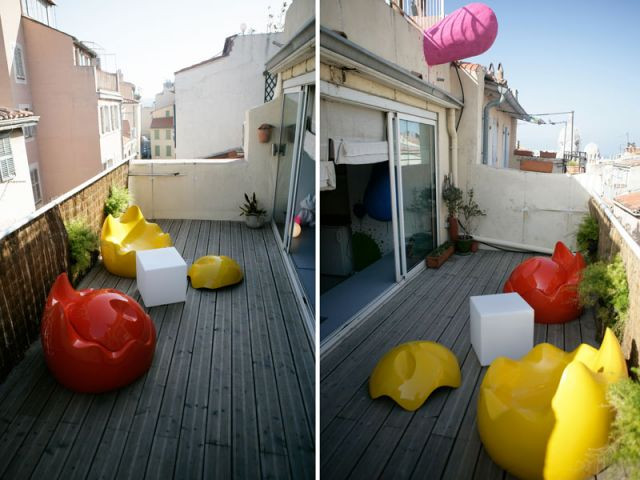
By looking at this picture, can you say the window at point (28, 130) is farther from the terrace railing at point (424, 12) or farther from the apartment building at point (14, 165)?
the terrace railing at point (424, 12)

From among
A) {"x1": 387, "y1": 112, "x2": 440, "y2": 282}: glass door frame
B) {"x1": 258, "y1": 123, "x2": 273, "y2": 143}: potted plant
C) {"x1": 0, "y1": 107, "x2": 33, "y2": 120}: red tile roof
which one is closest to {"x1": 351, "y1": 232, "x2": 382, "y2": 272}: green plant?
{"x1": 387, "y1": 112, "x2": 440, "y2": 282}: glass door frame

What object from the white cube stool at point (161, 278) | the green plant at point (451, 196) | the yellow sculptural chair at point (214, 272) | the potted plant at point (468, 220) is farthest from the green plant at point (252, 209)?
the potted plant at point (468, 220)

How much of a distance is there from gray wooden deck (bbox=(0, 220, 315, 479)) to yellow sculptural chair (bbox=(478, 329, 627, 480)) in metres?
0.77

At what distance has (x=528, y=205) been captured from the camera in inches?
221

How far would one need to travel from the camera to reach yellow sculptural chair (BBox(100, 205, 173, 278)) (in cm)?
371

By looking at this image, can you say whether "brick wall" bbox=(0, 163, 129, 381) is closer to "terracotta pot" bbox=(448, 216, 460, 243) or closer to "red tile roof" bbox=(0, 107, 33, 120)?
"red tile roof" bbox=(0, 107, 33, 120)

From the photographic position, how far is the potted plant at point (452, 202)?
20.1ft

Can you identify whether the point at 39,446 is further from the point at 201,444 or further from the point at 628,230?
the point at 628,230

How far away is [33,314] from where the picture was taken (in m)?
2.74

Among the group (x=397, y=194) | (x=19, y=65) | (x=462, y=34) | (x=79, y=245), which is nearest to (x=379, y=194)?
(x=397, y=194)

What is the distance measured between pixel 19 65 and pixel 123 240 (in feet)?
6.87

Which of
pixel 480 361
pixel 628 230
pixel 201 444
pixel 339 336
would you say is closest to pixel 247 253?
pixel 339 336

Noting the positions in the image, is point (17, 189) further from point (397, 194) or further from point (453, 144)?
point (453, 144)

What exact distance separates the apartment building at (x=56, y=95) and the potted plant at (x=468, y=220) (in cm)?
425
